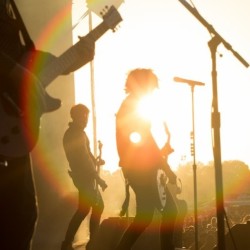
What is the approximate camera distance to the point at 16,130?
241 cm

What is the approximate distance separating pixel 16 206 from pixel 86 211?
13.9 ft

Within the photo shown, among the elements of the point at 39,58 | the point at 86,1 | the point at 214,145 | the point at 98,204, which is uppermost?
the point at 86,1

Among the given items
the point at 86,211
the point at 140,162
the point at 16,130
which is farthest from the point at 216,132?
the point at 16,130

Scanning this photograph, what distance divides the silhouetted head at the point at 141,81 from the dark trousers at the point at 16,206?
9.10 feet

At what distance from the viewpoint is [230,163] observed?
5053cm

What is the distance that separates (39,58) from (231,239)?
3.42m

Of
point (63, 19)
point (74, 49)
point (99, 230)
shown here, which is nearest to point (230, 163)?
point (63, 19)

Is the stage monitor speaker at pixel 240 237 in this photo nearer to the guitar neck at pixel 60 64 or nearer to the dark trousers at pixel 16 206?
the guitar neck at pixel 60 64

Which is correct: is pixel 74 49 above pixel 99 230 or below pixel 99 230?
above

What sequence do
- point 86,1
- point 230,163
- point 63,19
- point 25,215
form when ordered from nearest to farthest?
1. point 25,215
2. point 63,19
3. point 86,1
4. point 230,163

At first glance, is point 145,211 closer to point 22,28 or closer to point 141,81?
point 141,81

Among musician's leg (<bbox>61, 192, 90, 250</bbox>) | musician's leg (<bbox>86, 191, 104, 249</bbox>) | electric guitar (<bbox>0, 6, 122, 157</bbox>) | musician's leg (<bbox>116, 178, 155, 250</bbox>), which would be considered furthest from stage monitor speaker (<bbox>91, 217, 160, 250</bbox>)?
electric guitar (<bbox>0, 6, 122, 157</bbox>)

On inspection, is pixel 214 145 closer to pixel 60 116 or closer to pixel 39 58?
pixel 39 58

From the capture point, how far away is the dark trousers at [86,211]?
252 inches
